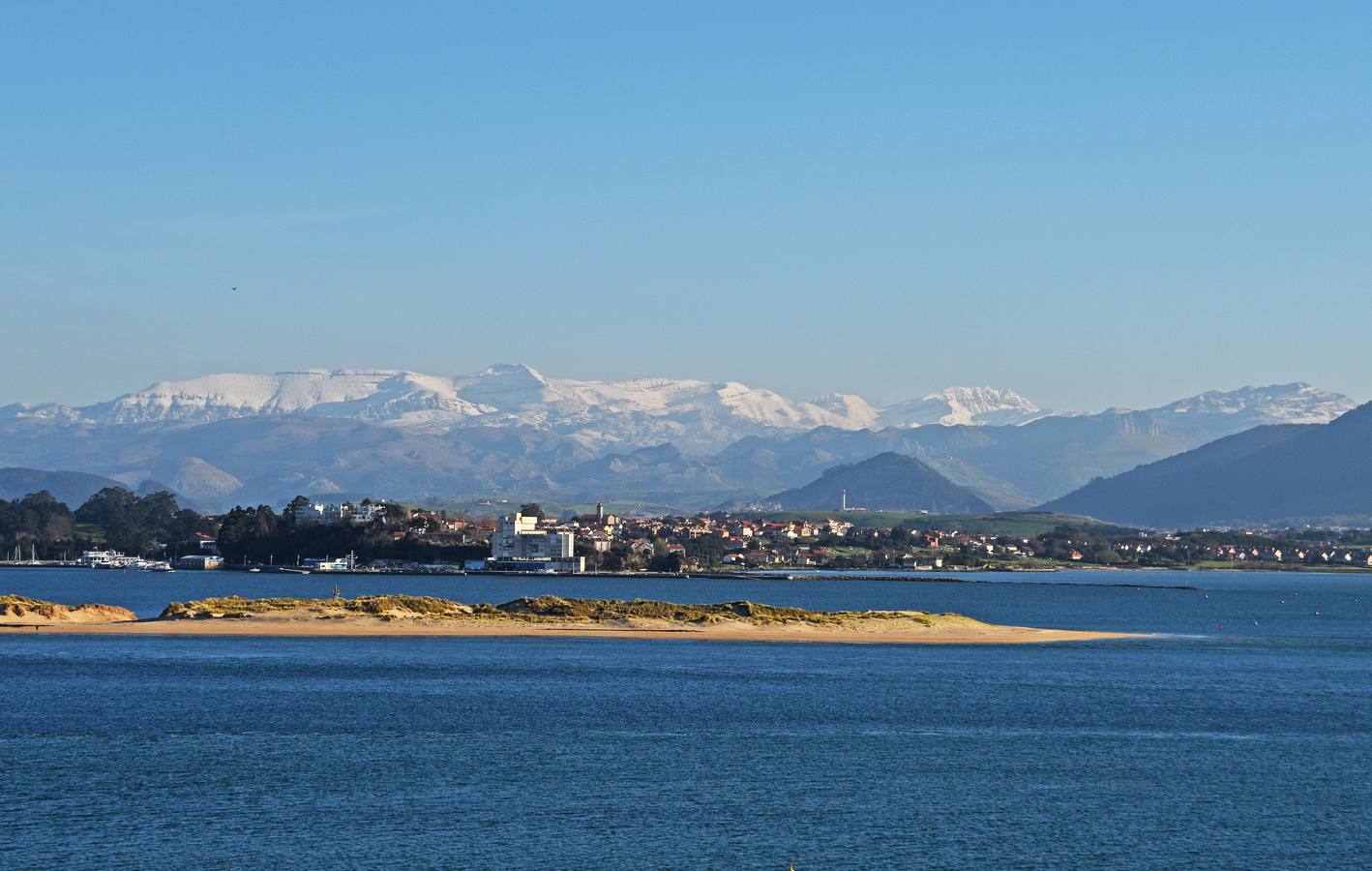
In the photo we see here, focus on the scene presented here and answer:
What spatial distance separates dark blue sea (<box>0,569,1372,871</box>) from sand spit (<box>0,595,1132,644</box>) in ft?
27.7

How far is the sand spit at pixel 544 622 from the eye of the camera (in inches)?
4119

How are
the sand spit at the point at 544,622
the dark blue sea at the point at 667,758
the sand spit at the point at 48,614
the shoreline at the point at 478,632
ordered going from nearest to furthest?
the dark blue sea at the point at 667,758 < the shoreline at the point at 478,632 < the sand spit at the point at 544,622 < the sand spit at the point at 48,614

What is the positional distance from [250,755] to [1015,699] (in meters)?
33.8

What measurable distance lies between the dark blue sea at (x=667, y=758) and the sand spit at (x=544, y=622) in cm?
844

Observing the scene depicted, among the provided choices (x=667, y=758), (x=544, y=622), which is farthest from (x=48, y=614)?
(x=667, y=758)

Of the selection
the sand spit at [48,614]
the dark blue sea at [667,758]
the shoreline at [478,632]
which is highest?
the sand spit at [48,614]

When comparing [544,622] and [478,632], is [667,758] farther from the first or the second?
[544,622]

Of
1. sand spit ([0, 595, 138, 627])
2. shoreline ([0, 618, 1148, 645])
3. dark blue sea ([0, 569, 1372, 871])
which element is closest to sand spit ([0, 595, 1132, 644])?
shoreline ([0, 618, 1148, 645])

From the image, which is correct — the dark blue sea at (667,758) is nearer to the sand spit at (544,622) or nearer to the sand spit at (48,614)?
the sand spit at (544,622)

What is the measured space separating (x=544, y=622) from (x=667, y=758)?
188 feet

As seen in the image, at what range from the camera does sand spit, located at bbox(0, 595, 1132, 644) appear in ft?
343

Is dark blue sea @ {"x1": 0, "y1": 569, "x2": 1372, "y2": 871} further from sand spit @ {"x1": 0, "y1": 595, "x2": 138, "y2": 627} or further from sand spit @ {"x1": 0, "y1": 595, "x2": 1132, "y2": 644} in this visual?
sand spit @ {"x1": 0, "y1": 595, "x2": 138, "y2": 627}

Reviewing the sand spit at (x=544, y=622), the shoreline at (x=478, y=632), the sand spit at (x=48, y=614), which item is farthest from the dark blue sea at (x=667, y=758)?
the sand spit at (x=48, y=614)

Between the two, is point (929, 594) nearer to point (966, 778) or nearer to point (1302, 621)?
point (1302, 621)
